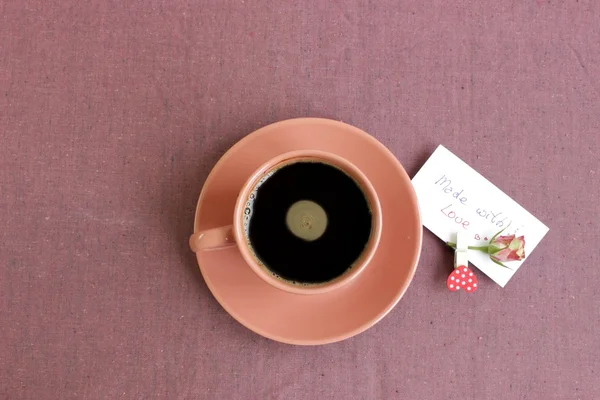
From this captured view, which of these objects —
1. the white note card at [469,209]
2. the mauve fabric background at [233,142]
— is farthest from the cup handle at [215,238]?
the white note card at [469,209]

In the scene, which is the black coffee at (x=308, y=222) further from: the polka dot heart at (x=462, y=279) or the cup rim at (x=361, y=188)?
the polka dot heart at (x=462, y=279)

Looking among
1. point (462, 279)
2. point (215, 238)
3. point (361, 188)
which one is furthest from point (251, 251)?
point (462, 279)

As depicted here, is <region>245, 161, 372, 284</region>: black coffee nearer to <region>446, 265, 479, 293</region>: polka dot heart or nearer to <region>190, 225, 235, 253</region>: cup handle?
<region>190, 225, 235, 253</region>: cup handle

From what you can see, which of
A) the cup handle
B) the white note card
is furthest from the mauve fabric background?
the cup handle

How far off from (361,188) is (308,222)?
0.09 metres

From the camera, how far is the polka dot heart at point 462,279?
28.4 inches

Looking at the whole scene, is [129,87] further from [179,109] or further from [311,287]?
[311,287]

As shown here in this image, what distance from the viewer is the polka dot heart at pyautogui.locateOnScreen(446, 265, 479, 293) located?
2.36 ft

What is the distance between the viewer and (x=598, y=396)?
745 mm

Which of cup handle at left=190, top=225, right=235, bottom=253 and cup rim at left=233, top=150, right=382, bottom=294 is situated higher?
cup rim at left=233, top=150, right=382, bottom=294

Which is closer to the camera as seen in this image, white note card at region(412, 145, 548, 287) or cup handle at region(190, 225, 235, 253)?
cup handle at region(190, 225, 235, 253)

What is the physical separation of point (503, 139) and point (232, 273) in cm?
46

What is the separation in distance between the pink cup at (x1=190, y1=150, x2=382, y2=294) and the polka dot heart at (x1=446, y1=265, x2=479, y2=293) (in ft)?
0.57

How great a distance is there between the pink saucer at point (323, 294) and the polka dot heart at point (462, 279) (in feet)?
0.29
